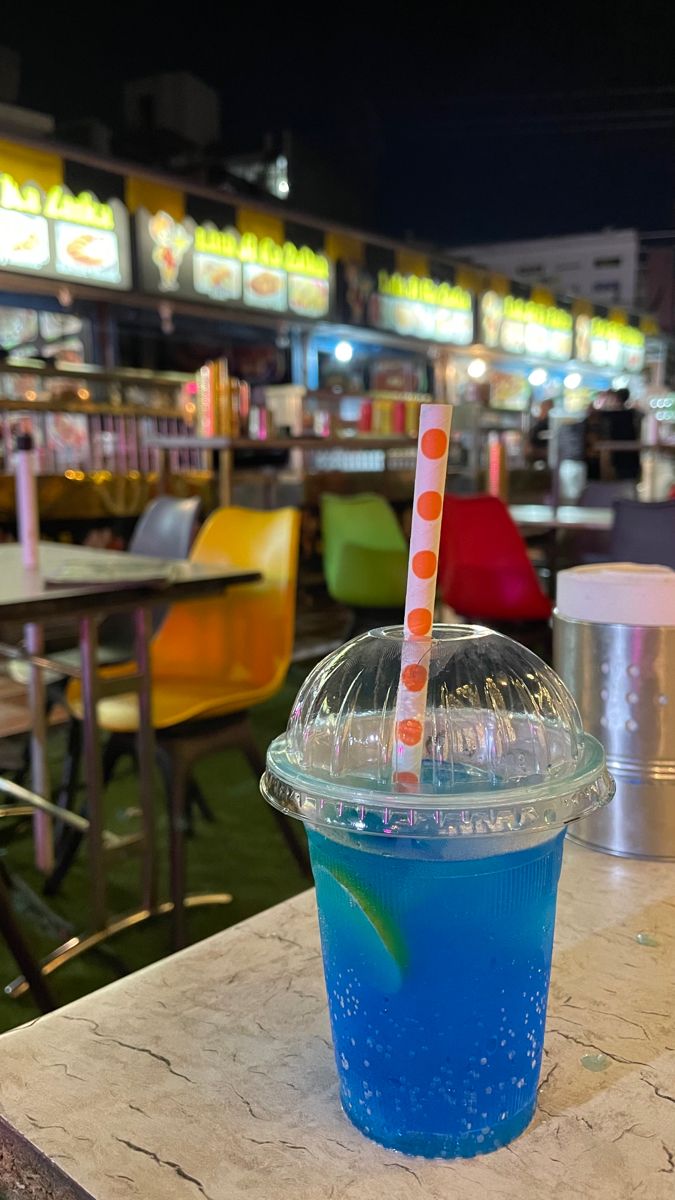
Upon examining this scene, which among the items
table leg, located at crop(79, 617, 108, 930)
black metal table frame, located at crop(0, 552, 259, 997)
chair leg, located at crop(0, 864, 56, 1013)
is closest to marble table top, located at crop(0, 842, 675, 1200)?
chair leg, located at crop(0, 864, 56, 1013)

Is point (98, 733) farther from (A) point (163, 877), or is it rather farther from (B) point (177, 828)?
(A) point (163, 877)

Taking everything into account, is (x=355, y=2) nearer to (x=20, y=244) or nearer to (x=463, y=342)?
(x=20, y=244)

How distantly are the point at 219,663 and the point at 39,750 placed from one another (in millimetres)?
637

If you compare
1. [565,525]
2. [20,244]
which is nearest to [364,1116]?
[565,525]

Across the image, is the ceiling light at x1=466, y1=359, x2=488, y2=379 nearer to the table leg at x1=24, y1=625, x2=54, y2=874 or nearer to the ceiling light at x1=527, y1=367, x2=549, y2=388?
the ceiling light at x1=527, y1=367, x2=549, y2=388

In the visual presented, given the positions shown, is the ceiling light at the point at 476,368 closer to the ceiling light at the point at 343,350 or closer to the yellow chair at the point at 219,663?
the ceiling light at the point at 343,350

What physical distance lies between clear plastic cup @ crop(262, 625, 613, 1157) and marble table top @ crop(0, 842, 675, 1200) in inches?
1.2

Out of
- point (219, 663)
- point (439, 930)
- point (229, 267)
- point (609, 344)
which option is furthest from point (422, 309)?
point (439, 930)

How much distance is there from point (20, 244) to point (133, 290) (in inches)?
36.7

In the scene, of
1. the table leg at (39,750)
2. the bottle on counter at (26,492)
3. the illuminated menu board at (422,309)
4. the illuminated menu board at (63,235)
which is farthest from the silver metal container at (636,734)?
the illuminated menu board at (422,309)

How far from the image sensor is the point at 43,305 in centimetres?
687

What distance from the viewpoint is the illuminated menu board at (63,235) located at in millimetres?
5586

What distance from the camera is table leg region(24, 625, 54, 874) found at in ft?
8.54

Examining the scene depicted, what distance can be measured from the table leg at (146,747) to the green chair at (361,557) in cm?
192
